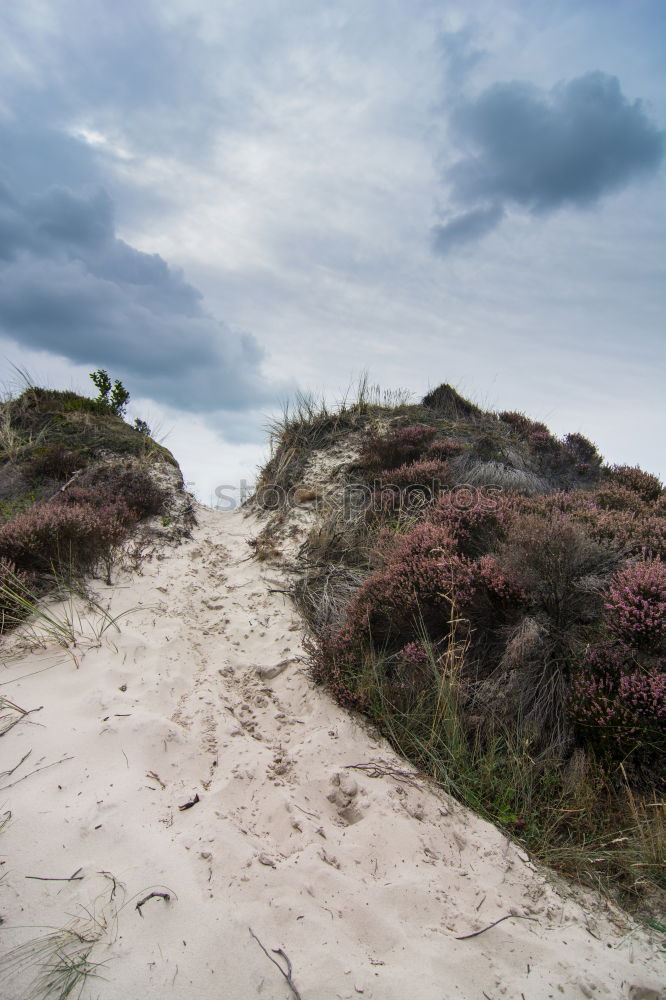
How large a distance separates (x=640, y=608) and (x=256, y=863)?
3123 millimetres

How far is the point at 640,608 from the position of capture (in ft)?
12.1

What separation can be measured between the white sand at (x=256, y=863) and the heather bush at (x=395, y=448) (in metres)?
4.74

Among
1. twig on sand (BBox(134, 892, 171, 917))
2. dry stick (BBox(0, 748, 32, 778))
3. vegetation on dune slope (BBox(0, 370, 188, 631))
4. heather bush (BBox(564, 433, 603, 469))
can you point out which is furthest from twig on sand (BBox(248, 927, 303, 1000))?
heather bush (BBox(564, 433, 603, 469))

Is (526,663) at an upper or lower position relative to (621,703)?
upper

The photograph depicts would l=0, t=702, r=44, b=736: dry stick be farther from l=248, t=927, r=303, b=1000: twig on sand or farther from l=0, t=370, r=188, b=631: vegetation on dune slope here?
l=248, t=927, r=303, b=1000: twig on sand

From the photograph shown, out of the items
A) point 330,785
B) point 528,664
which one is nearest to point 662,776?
point 528,664

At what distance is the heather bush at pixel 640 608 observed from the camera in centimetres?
357

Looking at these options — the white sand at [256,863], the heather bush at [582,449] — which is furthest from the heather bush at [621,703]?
the heather bush at [582,449]

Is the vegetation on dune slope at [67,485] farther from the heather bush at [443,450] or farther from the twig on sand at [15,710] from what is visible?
the heather bush at [443,450]

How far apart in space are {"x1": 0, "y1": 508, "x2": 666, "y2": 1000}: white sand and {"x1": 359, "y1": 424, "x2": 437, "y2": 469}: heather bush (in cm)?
474

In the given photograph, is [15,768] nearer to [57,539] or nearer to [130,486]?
[57,539]

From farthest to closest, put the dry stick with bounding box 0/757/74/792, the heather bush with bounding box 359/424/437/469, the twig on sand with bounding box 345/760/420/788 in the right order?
the heather bush with bounding box 359/424/437/469 < the twig on sand with bounding box 345/760/420/788 < the dry stick with bounding box 0/757/74/792

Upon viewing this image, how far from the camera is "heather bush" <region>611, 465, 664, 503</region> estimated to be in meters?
7.81

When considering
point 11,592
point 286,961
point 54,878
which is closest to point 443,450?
point 11,592
